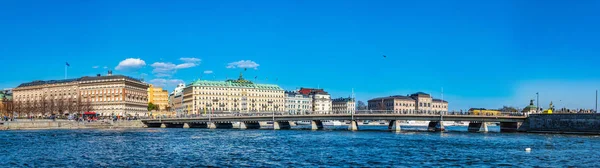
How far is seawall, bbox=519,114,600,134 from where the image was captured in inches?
4539

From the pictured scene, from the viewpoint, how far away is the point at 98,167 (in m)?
47.3

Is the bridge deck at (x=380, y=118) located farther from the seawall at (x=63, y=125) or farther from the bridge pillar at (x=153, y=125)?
the seawall at (x=63, y=125)

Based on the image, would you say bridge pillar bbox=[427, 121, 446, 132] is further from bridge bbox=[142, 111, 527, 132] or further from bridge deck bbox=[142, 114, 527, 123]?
bridge deck bbox=[142, 114, 527, 123]

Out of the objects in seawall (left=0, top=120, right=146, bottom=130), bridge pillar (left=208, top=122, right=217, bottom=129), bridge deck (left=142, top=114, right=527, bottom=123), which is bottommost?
bridge pillar (left=208, top=122, right=217, bottom=129)

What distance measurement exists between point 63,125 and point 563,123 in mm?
110596

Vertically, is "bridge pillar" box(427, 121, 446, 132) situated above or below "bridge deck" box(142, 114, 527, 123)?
below

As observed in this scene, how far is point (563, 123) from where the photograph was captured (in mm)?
120812

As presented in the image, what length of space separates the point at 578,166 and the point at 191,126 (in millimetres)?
136040

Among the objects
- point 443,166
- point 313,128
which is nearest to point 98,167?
point 443,166

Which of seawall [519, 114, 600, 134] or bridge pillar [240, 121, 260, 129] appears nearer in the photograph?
seawall [519, 114, 600, 134]

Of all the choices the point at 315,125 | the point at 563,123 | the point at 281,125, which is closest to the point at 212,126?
the point at 281,125

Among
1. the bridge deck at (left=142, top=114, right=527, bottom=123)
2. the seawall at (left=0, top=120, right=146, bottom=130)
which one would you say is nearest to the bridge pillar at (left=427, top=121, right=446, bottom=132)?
Answer: the bridge deck at (left=142, top=114, right=527, bottom=123)

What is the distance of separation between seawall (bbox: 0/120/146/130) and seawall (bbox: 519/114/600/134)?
9978 centimetres

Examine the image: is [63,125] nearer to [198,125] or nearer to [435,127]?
[198,125]
